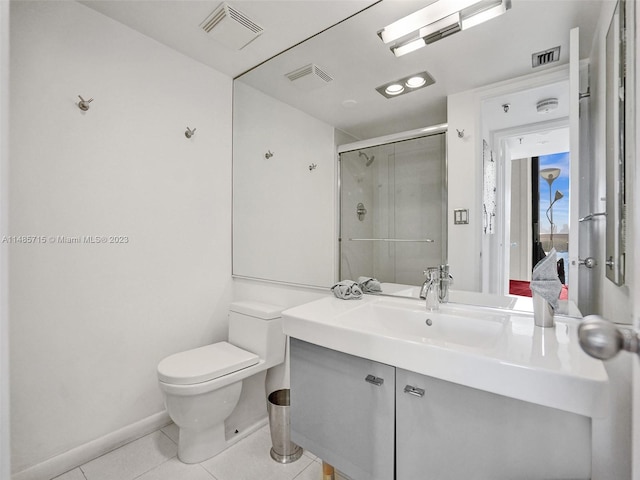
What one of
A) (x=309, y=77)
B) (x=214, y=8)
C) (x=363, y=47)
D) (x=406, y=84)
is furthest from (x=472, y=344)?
(x=214, y=8)

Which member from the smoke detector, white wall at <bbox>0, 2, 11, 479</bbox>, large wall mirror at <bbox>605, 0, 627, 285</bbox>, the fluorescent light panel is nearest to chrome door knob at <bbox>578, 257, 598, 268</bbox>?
large wall mirror at <bbox>605, 0, 627, 285</bbox>

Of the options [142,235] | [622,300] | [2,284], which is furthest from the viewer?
[142,235]

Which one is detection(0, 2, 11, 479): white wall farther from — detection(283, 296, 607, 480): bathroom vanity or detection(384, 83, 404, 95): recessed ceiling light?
detection(384, 83, 404, 95): recessed ceiling light

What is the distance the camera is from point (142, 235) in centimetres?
184

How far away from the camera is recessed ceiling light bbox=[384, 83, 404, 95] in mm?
1559

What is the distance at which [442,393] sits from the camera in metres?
0.93

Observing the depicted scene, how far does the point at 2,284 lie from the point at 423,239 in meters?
1.49

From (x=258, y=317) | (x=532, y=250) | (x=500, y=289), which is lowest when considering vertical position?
(x=258, y=317)

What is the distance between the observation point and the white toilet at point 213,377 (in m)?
1.52

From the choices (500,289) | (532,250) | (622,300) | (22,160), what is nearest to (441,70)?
(532,250)

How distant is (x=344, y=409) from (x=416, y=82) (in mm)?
1502

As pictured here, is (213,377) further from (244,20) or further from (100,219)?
(244,20)

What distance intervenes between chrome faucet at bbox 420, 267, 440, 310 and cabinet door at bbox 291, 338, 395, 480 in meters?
0.43

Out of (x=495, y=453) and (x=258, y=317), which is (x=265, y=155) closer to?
(x=258, y=317)
